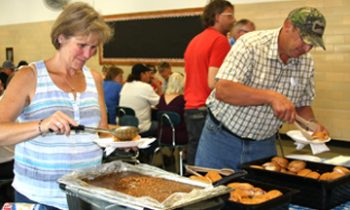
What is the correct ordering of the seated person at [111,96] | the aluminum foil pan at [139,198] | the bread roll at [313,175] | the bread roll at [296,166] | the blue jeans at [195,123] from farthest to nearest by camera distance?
1. the seated person at [111,96]
2. the blue jeans at [195,123]
3. the bread roll at [296,166]
4. the bread roll at [313,175]
5. the aluminum foil pan at [139,198]

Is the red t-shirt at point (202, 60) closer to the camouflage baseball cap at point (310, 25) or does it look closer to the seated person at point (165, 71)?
the camouflage baseball cap at point (310, 25)

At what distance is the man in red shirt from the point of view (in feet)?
9.66

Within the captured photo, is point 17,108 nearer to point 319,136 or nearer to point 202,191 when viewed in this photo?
point 202,191

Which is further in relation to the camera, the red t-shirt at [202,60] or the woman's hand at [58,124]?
the red t-shirt at [202,60]

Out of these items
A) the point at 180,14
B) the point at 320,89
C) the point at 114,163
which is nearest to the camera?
the point at 114,163

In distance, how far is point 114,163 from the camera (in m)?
1.45

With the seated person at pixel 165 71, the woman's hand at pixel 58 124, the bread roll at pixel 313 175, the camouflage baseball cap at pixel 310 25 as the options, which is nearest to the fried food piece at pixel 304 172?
the bread roll at pixel 313 175

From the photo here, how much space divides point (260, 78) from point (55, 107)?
85 centimetres

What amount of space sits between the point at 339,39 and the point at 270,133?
3.10 m

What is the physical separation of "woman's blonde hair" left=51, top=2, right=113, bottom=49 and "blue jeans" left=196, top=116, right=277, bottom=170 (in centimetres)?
78

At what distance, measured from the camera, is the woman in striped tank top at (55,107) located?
144 centimetres

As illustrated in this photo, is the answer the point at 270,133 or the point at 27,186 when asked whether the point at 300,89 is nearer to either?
the point at 270,133

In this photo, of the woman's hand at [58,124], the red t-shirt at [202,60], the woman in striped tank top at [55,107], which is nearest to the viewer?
the woman's hand at [58,124]

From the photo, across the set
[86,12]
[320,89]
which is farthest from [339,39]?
[86,12]
